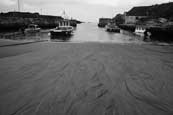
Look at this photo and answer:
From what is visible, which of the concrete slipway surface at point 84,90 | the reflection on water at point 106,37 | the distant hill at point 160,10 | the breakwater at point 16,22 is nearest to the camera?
the concrete slipway surface at point 84,90

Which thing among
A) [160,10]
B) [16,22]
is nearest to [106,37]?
[16,22]

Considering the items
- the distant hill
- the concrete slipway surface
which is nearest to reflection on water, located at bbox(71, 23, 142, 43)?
the concrete slipway surface

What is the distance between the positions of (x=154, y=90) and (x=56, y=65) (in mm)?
5139

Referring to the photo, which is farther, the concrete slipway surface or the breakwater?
the breakwater

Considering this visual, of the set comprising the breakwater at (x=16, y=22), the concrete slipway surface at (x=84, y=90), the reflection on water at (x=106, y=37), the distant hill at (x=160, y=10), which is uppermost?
the distant hill at (x=160, y=10)

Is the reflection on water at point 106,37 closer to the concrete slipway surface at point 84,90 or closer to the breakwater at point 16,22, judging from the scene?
the concrete slipway surface at point 84,90

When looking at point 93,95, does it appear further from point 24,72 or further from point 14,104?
point 24,72

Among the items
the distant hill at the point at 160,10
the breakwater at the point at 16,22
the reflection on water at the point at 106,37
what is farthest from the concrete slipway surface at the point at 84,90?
the distant hill at the point at 160,10

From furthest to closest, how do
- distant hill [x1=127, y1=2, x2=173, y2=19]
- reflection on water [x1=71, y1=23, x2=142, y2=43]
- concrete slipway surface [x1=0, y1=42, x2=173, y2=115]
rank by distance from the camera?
1. distant hill [x1=127, y1=2, x2=173, y2=19]
2. reflection on water [x1=71, y1=23, x2=142, y2=43]
3. concrete slipway surface [x1=0, y1=42, x2=173, y2=115]

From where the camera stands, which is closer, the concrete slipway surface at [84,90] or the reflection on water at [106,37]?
the concrete slipway surface at [84,90]

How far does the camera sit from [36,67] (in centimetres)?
715

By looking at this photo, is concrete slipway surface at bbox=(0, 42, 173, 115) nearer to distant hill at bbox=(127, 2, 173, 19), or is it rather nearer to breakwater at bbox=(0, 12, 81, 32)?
breakwater at bbox=(0, 12, 81, 32)

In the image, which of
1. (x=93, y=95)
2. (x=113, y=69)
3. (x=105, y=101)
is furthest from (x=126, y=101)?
(x=113, y=69)

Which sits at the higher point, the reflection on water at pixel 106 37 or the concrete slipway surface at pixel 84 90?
the reflection on water at pixel 106 37
